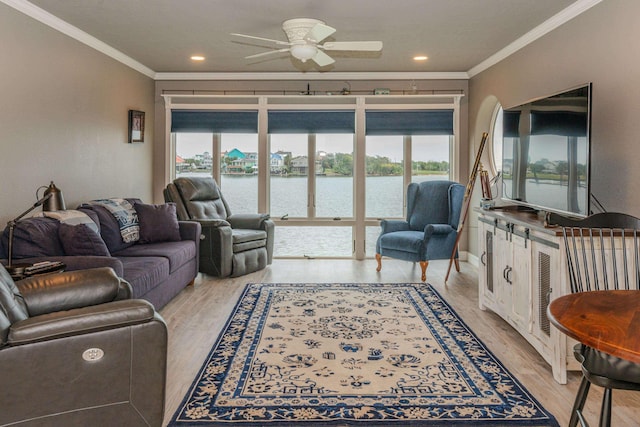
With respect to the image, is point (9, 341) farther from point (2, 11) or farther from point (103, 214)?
point (2, 11)

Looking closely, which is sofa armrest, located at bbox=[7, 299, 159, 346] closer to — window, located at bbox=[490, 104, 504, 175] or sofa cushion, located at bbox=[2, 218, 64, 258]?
sofa cushion, located at bbox=[2, 218, 64, 258]

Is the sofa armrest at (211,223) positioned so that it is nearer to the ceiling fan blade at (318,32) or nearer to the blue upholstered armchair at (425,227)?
the blue upholstered armchair at (425,227)

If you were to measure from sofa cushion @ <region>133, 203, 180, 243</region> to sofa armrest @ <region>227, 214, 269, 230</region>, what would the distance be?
1.12m

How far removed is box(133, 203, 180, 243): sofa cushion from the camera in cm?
460

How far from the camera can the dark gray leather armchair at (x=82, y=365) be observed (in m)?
1.69

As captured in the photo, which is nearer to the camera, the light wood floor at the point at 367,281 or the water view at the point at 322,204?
the light wood floor at the point at 367,281

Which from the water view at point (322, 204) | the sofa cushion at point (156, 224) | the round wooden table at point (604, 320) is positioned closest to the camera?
the round wooden table at point (604, 320)

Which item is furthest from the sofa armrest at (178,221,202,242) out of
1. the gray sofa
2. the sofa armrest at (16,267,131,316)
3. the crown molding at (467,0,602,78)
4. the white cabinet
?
the crown molding at (467,0,602,78)

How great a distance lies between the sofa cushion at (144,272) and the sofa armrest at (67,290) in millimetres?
950

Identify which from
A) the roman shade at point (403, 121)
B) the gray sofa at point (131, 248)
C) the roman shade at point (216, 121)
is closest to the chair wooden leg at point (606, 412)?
the gray sofa at point (131, 248)

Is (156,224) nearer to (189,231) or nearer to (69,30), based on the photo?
(189,231)

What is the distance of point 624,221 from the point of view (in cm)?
233

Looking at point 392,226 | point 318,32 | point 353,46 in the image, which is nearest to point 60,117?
point 318,32

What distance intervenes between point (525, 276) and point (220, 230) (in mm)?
3179
